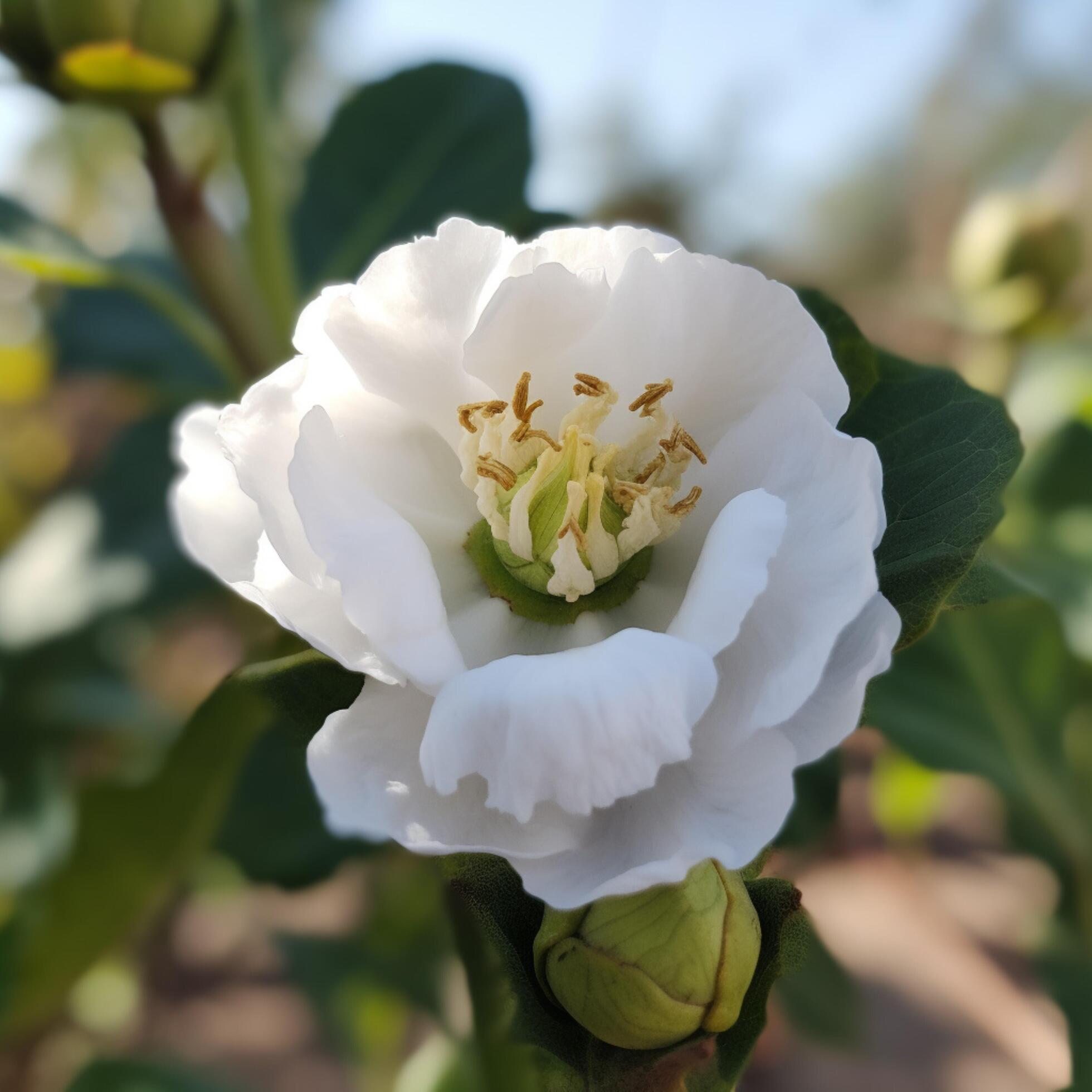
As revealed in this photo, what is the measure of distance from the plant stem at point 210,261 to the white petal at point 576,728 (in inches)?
19.5

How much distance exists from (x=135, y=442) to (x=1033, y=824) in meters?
1.00

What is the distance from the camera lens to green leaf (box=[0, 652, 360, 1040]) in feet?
2.32

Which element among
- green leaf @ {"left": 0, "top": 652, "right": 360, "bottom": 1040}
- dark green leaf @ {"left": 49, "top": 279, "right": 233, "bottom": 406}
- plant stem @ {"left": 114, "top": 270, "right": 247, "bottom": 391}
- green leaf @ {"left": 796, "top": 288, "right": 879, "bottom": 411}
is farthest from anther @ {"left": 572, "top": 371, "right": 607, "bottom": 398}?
dark green leaf @ {"left": 49, "top": 279, "right": 233, "bottom": 406}

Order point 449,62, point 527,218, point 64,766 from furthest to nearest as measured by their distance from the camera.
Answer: point 64,766, point 449,62, point 527,218

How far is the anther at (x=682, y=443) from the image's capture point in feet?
1.35

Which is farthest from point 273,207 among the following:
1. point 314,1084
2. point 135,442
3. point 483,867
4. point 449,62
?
point 314,1084

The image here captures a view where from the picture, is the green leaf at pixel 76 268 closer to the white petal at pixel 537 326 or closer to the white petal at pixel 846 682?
the white petal at pixel 537 326

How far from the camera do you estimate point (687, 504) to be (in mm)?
416

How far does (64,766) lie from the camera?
4.28ft

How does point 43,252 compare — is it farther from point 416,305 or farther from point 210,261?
point 416,305

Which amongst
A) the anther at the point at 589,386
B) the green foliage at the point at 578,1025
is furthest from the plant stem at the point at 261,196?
the green foliage at the point at 578,1025

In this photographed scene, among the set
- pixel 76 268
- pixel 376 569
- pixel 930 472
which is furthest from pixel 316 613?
pixel 76 268

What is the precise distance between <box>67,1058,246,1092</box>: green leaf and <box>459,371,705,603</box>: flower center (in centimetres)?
59

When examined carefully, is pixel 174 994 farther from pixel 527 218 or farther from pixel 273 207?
pixel 527 218
